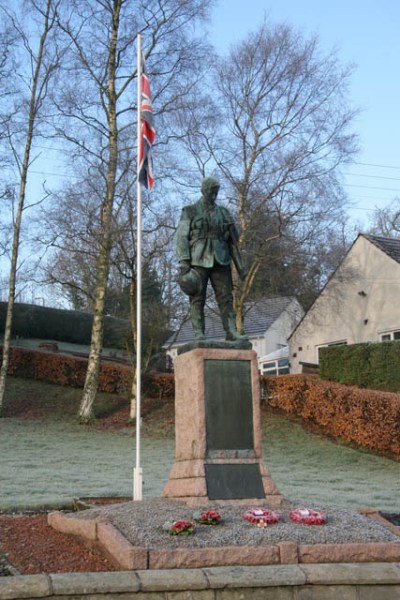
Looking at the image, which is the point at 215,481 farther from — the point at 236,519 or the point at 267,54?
the point at 267,54

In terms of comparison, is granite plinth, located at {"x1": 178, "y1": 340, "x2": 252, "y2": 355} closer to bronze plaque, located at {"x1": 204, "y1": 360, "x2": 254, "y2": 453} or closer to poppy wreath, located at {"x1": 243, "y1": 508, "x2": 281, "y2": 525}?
bronze plaque, located at {"x1": 204, "y1": 360, "x2": 254, "y2": 453}

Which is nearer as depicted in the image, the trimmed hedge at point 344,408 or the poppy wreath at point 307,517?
the poppy wreath at point 307,517

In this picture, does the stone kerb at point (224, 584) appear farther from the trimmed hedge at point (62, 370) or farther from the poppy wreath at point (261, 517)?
the trimmed hedge at point (62, 370)

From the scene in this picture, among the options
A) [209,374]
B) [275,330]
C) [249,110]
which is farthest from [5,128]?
[275,330]

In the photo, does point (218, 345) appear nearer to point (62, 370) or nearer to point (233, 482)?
point (233, 482)

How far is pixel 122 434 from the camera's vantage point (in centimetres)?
2081

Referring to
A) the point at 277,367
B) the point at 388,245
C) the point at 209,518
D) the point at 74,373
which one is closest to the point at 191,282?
the point at 209,518

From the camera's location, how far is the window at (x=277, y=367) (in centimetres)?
3497

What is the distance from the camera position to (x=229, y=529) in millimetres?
6902

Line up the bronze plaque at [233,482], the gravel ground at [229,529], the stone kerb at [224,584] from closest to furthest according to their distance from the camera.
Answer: the stone kerb at [224,584] < the gravel ground at [229,529] < the bronze plaque at [233,482]

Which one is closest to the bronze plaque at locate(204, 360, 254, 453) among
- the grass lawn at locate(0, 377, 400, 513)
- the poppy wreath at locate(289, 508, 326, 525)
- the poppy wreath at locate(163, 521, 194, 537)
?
the poppy wreath at locate(289, 508, 326, 525)

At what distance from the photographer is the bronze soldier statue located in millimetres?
9266

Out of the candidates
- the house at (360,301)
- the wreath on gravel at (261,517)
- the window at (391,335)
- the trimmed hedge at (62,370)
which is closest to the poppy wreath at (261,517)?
the wreath on gravel at (261,517)

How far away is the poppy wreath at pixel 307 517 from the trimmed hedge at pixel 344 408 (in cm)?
991
